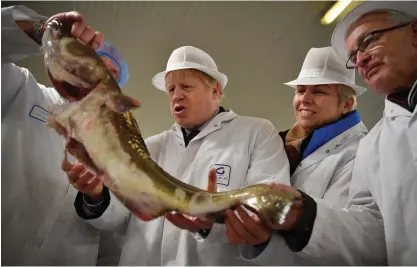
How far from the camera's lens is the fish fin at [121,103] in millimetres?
646

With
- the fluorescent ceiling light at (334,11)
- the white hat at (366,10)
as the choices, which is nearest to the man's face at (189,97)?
the white hat at (366,10)

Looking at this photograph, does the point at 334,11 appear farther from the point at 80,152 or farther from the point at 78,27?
the point at 80,152

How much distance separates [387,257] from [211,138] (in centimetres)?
53

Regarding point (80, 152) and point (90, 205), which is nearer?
point (80, 152)

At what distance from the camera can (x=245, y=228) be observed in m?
0.73

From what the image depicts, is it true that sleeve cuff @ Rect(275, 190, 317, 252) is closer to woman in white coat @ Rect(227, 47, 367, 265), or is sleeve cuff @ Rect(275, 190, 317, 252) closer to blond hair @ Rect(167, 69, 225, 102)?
woman in white coat @ Rect(227, 47, 367, 265)

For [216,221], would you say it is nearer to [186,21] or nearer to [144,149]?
[144,149]

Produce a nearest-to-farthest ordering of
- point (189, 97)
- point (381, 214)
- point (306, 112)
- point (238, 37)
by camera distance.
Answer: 1. point (381, 214)
2. point (189, 97)
3. point (306, 112)
4. point (238, 37)

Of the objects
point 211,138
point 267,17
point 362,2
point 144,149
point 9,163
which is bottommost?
point 9,163

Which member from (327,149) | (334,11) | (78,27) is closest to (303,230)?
(327,149)

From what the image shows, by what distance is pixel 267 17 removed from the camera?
5.38 ft

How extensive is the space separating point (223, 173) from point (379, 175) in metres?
0.38

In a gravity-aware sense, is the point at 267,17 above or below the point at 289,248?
above

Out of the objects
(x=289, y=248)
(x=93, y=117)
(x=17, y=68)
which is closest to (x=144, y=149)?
(x=93, y=117)
